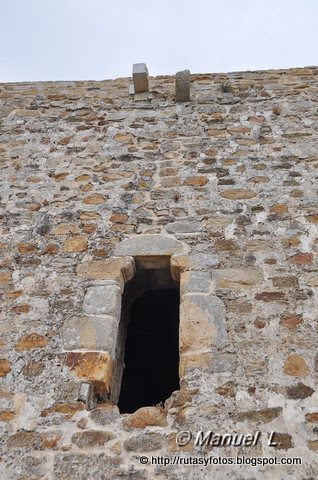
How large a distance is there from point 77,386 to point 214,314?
2.90 feet

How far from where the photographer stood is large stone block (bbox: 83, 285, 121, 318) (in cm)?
291

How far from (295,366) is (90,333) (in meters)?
1.18

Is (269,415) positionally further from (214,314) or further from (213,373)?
(214,314)

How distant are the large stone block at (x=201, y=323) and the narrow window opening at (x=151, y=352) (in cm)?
162

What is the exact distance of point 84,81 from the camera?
4738mm

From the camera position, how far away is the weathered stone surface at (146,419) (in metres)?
2.41

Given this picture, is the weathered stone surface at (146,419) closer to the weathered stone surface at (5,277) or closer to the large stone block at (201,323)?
the large stone block at (201,323)

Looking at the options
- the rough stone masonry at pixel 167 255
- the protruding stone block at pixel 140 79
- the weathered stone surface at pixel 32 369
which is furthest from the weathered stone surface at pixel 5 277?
the protruding stone block at pixel 140 79

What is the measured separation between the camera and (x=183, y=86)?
432cm

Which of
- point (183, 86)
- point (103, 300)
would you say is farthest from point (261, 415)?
point (183, 86)

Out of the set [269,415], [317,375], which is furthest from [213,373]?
[317,375]

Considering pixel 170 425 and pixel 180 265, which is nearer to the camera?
pixel 170 425

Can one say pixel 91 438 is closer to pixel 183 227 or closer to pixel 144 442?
pixel 144 442

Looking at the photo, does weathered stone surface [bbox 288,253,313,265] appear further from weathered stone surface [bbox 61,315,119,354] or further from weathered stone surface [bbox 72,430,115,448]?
weathered stone surface [bbox 72,430,115,448]
